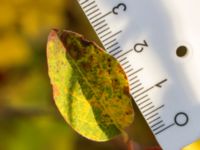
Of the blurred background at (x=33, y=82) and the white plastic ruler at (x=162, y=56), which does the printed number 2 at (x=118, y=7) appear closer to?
the white plastic ruler at (x=162, y=56)

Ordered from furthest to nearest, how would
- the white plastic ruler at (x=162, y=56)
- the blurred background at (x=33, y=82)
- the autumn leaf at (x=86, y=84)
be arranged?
the blurred background at (x=33, y=82), the white plastic ruler at (x=162, y=56), the autumn leaf at (x=86, y=84)

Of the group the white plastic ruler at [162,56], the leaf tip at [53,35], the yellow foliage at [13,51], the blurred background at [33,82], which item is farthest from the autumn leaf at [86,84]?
the yellow foliage at [13,51]

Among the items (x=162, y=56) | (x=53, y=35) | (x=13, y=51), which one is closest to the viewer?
(x=53, y=35)

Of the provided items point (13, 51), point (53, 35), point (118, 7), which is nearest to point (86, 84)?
point (53, 35)

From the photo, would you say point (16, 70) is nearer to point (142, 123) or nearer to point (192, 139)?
point (142, 123)

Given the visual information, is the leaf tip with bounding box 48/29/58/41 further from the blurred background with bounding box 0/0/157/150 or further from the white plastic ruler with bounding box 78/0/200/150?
the blurred background with bounding box 0/0/157/150

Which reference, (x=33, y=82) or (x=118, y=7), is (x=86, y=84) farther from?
(x=33, y=82)
